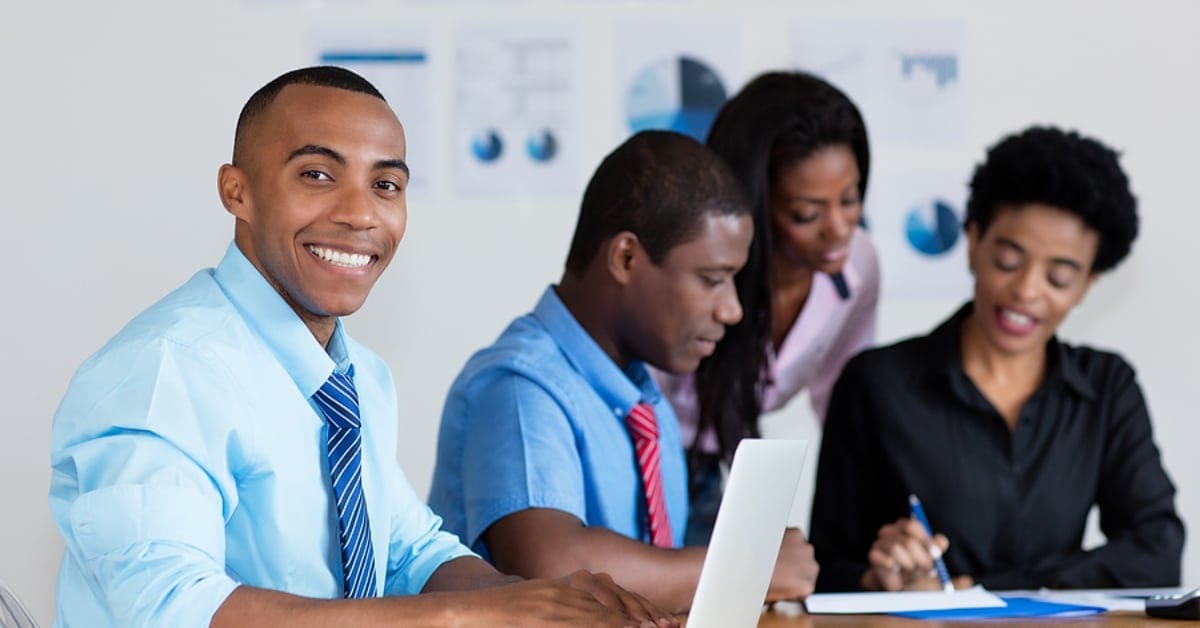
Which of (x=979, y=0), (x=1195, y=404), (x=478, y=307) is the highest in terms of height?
(x=979, y=0)

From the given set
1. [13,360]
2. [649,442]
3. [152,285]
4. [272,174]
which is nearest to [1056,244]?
[649,442]

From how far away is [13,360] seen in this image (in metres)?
3.35

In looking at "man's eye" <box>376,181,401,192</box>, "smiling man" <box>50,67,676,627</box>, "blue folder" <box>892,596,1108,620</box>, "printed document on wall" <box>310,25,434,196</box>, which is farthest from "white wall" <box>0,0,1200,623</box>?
"man's eye" <box>376,181,401,192</box>

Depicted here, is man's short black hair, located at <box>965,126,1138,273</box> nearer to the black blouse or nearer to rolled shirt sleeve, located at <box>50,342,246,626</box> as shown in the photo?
the black blouse

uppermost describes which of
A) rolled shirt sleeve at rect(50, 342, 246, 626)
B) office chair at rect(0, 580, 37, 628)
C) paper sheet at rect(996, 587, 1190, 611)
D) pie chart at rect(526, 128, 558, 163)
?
pie chart at rect(526, 128, 558, 163)

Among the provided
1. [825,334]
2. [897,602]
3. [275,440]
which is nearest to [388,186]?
[275,440]

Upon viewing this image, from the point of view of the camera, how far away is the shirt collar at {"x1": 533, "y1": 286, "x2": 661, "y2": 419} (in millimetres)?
2008

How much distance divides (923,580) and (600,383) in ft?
2.05

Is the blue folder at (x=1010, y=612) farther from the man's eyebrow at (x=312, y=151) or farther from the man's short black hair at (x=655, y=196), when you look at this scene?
the man's eyebrow at (x=312, y=151)

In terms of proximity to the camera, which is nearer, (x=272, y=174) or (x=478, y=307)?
(x=272, y=174)

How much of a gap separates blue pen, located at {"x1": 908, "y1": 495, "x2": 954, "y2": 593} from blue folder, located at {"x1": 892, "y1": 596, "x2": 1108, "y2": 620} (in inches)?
5.7

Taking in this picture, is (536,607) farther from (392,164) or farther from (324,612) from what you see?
(392,164)

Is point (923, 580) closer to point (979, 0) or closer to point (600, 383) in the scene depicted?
point (600, 383)

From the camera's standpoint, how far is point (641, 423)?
6.69 ft
